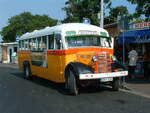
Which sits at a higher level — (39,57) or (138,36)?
(138,36)

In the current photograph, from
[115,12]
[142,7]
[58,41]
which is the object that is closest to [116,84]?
[58,41]

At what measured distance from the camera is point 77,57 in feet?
39.9

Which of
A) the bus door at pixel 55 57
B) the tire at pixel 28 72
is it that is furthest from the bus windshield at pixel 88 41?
the tire at pixel 28 72

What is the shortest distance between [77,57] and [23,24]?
4838 centimetres

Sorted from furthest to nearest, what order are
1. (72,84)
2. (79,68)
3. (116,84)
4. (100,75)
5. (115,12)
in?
(115,12)
(116,84)
(72,84)
(100,75)
(79,68)

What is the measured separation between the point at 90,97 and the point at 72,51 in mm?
2116

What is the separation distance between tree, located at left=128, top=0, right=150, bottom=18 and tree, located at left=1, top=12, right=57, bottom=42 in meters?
43.3

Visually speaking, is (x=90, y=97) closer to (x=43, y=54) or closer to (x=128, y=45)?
(x=43, y=54)

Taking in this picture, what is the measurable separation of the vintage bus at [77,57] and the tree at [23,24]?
1745 inches

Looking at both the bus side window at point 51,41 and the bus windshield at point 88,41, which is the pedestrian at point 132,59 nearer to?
the bus windshield at point 88,41

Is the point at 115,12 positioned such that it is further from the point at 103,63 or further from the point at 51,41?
the point at 103,63

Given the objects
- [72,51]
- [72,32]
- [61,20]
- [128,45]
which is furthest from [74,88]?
[61,20]

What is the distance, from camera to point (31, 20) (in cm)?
6044

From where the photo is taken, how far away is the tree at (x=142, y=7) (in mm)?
15711
